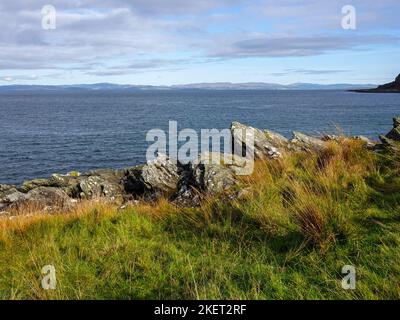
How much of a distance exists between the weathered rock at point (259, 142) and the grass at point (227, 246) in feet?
17.8

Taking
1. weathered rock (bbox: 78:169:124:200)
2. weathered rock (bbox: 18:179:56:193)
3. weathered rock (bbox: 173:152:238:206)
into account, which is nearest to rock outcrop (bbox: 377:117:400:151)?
weathered rock (bbox: 173:152:238:206)

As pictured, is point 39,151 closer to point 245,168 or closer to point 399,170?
point 245,168

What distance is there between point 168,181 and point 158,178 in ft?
1.33

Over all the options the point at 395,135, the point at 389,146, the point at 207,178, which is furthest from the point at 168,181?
the point at 395,135

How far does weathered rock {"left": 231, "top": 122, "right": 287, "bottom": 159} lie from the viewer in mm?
15565

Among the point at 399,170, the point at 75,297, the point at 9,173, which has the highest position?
the point at 399,170

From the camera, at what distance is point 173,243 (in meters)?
7.50

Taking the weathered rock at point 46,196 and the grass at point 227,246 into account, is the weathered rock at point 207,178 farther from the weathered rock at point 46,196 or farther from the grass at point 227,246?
the weathered rock at point 46,196

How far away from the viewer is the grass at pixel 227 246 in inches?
221

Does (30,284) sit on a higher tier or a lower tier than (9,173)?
higher

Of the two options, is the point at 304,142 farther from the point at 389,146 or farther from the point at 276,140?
the point at 389,146

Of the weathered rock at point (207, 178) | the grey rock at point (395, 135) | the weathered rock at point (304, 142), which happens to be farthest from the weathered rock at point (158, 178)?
the grey rock at point (395, 135)

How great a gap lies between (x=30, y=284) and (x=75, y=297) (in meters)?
0.76

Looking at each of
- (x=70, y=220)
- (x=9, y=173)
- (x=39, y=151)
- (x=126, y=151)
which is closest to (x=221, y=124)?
(x=126, y=151)
